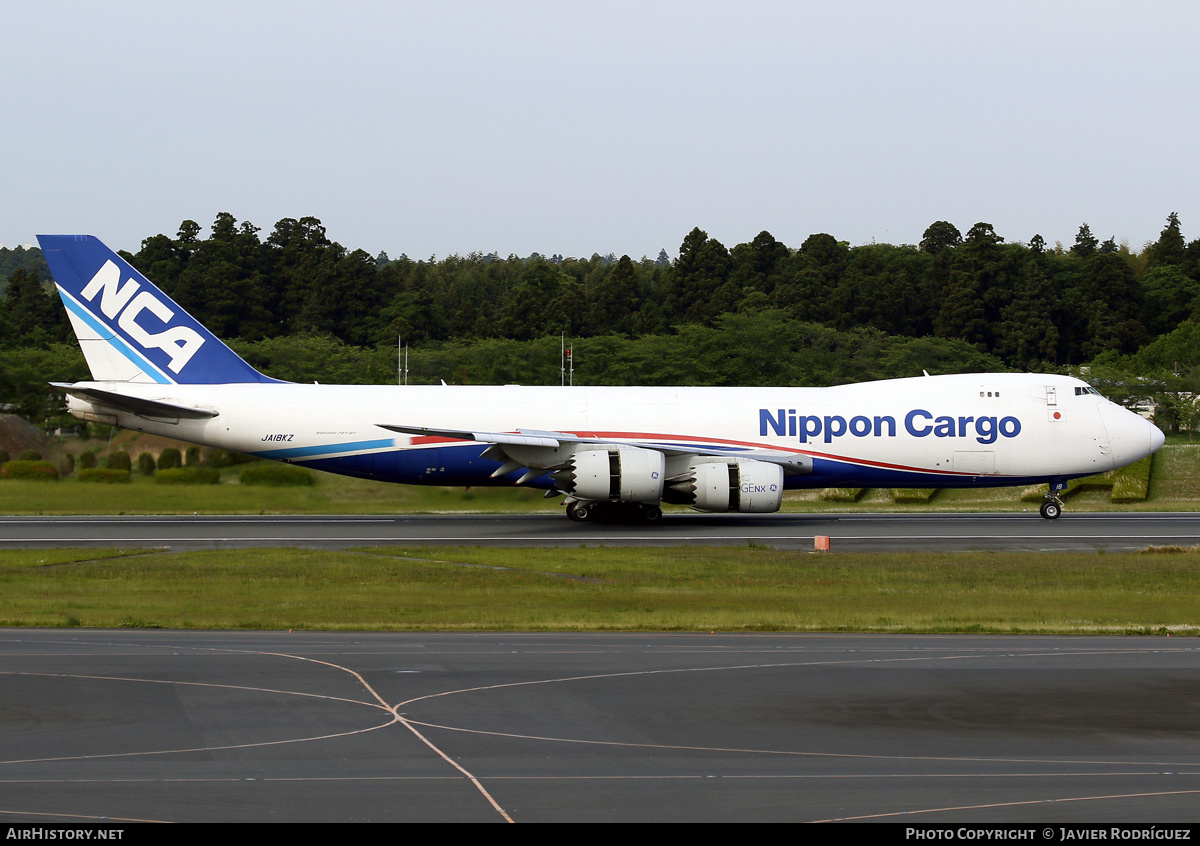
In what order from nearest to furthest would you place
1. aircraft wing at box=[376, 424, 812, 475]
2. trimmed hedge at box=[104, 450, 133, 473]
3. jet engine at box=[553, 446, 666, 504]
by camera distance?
aircraft wing at box=[376, 424, 812, 475], jet engine at box=[553, 446, 666, 504], trimmed hedge at box=[104, 450, 133, 473]

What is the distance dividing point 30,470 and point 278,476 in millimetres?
8812

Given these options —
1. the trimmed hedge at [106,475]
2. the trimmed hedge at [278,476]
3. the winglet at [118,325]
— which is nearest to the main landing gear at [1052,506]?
the trimmed hedge at [278,476]

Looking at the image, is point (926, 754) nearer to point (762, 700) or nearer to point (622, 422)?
point (762, 700)

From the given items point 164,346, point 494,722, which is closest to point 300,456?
point 164,346

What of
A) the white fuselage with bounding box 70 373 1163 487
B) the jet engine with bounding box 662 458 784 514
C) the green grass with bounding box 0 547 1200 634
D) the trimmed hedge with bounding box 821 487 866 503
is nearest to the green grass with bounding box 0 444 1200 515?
the white fuselage with bounding box 70 373 1163 487

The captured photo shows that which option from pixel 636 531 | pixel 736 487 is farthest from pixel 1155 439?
pixel 636 531

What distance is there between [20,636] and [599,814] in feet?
39.4

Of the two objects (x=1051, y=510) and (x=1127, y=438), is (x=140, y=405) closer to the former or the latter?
(x=1051, y=510)

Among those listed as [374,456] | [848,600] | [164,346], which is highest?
[164,346]

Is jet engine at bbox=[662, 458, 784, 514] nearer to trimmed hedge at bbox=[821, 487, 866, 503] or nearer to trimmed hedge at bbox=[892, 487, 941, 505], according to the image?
trimmed hedge at bbox=[821, 487, 866, 503]

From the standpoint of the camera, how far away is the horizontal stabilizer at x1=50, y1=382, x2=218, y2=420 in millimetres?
34031

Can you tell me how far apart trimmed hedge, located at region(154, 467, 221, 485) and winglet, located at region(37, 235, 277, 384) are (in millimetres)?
3239

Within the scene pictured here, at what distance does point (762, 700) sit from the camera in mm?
13281

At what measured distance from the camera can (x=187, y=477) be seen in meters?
38.3
